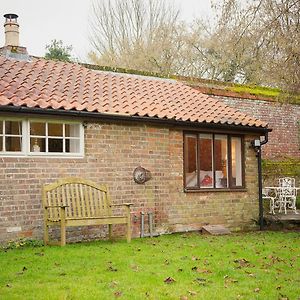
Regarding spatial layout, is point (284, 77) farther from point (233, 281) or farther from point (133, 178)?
point (233, 281)

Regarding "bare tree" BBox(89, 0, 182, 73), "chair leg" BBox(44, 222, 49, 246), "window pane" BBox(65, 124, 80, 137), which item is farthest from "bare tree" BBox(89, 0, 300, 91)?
"chair leg" BBox(44, 222, 49, 246)

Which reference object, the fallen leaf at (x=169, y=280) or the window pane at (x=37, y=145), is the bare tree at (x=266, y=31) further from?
the fallen leaf at (x=169, y=280)

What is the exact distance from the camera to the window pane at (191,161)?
13.3m

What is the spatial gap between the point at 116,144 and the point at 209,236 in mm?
3142

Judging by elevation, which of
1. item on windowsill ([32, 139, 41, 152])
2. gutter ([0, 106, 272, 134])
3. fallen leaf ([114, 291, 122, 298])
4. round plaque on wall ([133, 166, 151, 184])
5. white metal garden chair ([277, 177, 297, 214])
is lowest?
fallen leaf ([114, 291, 122, 298])

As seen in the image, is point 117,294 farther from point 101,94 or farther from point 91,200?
point 101,94

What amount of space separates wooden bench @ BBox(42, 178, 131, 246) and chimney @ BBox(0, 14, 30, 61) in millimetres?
4648

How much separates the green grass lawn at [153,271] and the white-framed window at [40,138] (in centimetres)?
207

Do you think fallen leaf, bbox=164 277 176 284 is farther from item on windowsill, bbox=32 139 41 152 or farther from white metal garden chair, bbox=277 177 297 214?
white metal garden chair, bbox=277 177 297 214

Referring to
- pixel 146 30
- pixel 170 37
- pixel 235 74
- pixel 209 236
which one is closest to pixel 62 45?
pixel 146 30

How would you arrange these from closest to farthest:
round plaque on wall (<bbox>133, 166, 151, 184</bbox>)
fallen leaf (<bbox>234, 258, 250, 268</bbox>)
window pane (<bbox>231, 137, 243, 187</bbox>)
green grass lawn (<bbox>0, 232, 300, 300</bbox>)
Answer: green grass lawn (<bbox>0, 232, 300, 300</bbox>) → fallen leaf (<bbox>234, 258, 250, 268</bbox>) → round plaque on wall (<bbox>133, 166, 151, 184</bbox>) → window pane (<bbox>231, 137, 243, 187</bbox>)

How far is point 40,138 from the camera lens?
430 inches

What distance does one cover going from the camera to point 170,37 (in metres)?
27.7

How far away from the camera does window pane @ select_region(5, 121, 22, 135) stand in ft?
34.5
